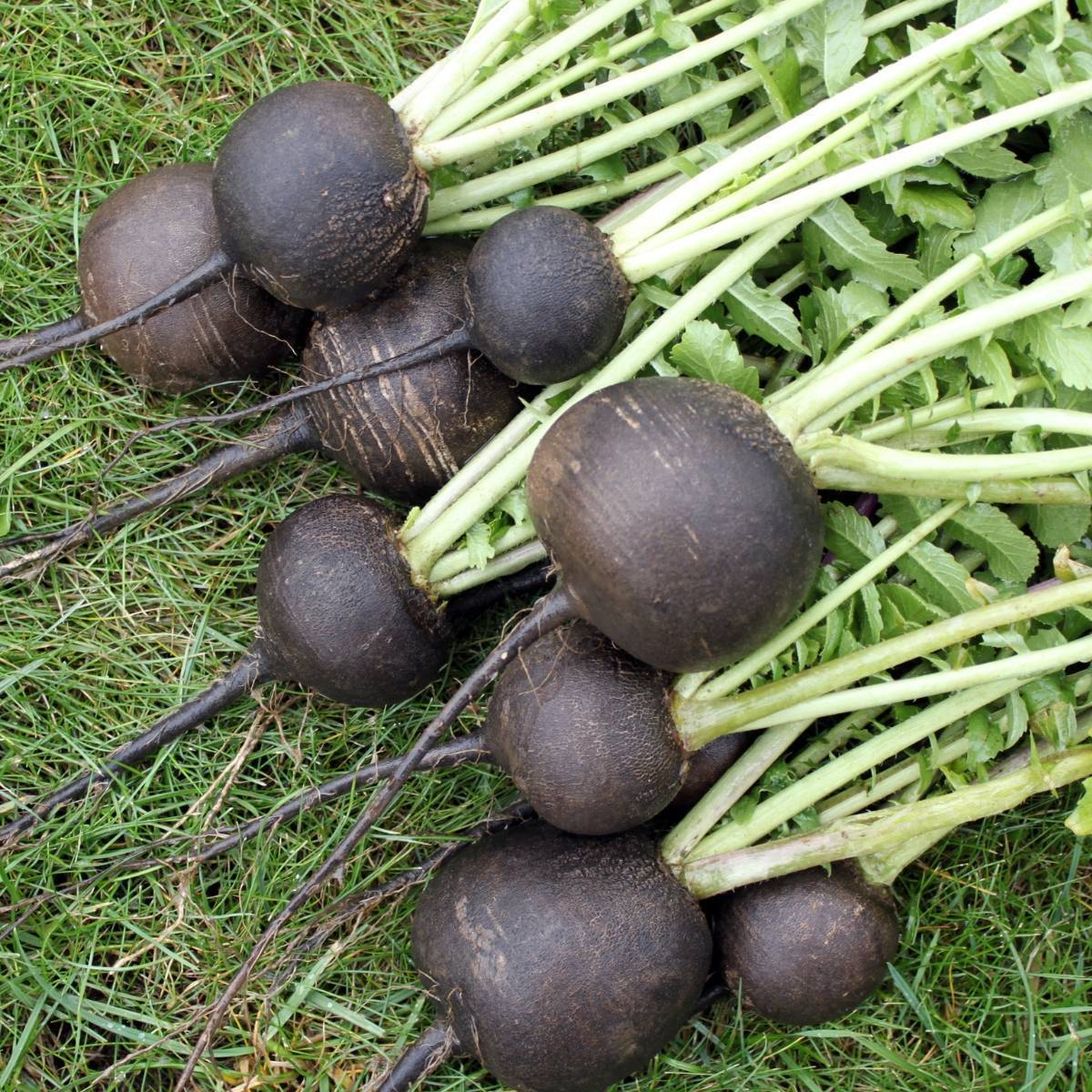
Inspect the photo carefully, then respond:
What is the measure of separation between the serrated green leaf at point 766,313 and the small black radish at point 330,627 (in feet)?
3.38

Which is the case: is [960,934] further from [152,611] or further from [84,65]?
[84,65]

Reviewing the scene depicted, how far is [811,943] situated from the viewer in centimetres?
253

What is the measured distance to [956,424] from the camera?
240 cm

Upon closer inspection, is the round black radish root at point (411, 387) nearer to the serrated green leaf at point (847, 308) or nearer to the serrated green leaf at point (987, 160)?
the serrated green leaf at point (847, 308)

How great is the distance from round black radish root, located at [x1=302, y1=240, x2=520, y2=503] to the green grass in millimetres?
391

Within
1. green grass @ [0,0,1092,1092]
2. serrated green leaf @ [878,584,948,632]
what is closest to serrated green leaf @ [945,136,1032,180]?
serrated green leaf @ [878,584,948,632]

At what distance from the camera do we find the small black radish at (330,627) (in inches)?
102

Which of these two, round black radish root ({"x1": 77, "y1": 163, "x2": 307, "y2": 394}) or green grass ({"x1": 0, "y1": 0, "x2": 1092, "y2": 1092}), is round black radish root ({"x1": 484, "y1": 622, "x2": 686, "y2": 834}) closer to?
green grass ({"x1": 0, "y1": 0, "x2": 1092, "y2": 1092})

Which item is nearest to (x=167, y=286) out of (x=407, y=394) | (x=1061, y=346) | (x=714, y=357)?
(x=407, y=394)

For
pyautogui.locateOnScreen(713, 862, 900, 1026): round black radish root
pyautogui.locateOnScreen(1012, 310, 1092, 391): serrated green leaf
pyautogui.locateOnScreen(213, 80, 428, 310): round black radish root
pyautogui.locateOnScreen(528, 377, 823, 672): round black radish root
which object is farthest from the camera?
pyautogui.locateOnScreen(713, 862, 900, 1026): round black radish root

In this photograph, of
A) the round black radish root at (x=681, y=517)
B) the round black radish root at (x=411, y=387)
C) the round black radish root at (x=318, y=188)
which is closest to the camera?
the round black radish root at (x=681, y=517)

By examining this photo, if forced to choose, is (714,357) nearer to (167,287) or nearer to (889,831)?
(889,831)

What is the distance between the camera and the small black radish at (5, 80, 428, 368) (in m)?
2.41

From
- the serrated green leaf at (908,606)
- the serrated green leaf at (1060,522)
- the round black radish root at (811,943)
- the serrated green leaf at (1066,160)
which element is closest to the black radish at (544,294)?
the serrated green leaf at (908,606)
